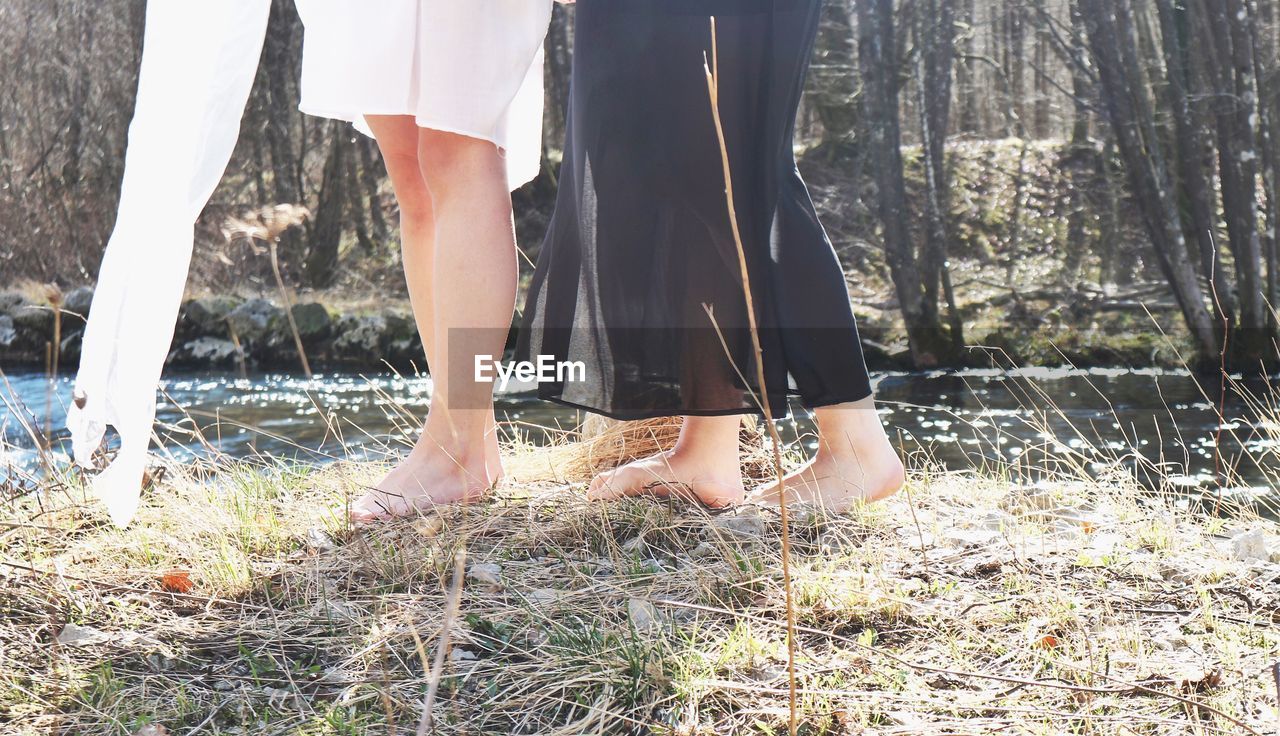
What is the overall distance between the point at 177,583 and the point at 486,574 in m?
0.45

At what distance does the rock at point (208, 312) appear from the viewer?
7.52 meters

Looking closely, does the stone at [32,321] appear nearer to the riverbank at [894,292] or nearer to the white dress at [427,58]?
the riverbank at [894,292]

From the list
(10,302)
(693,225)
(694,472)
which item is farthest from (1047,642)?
(10,302)

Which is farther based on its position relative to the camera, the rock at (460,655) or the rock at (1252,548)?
the rock at (1252,548)

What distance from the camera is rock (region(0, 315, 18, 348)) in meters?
7.40

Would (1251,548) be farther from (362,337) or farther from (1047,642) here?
(362,337)

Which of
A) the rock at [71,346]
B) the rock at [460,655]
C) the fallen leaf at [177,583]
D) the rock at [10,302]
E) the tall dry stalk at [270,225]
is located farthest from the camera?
the rock at [10,302]

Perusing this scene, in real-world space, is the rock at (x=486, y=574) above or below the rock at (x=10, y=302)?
below

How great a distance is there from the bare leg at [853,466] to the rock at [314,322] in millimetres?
6346

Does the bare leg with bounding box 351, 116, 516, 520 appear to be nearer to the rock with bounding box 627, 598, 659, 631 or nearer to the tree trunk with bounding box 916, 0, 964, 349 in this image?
the rock with bounding box 627, 598, 659, 631

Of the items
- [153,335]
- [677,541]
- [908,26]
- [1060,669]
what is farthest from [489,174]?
[908,26]

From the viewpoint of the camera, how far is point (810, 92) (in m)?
11.6

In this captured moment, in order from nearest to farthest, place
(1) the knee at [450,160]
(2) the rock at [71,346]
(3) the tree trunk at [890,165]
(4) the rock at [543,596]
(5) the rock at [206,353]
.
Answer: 1. (4) the rock at [543,596]
2. (1) the knee at [450,160]
3. (5) the rock at [206,353]
4. (2) the rock at [71,346]
5. (3) the tree trunk at [890,165]

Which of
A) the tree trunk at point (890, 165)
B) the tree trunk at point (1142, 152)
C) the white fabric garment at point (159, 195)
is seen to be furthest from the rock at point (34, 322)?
the tree trunk at point (1142, 152)
